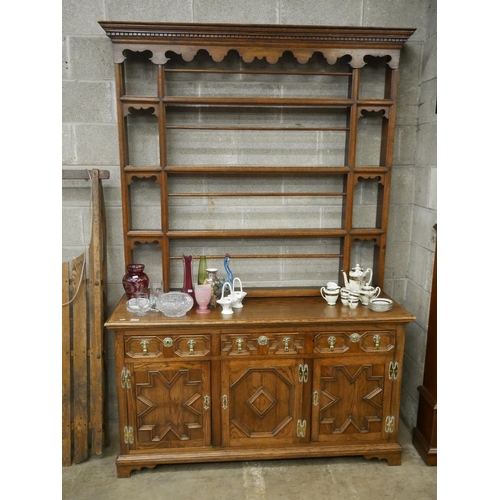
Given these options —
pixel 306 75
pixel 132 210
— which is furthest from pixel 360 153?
pixel 132 210

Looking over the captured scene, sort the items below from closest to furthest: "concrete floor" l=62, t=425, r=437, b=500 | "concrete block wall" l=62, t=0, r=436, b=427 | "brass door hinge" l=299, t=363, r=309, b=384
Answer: "concrete floor" l=62, t=425, r=437, b=500 < "brass door hinge" l=299, t=363, r=309, b=384 < "concrete block wall" l=62, t=0, r=436, b=427

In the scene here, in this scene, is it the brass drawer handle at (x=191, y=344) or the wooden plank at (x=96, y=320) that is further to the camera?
the wooden plank at (x=96, y=320)

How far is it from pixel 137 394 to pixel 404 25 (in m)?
2.58

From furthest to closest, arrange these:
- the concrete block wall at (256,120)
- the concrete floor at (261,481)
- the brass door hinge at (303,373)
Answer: the concrete block wall at (256,120)
the brass door hinge at (303,373)
the concrete floor at (261,481)

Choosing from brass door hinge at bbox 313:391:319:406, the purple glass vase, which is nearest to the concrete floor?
brass door hinge at bbox 313:391:319:406

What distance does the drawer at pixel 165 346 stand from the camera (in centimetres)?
235

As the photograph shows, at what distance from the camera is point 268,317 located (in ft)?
7.86

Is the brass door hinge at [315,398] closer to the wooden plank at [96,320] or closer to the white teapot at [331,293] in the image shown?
the white teapot at [331,293]

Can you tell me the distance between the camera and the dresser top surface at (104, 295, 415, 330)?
232 cm

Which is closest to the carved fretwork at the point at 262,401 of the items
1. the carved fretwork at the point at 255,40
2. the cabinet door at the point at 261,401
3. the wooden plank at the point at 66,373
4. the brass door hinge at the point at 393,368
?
the cabinet door at the point at 261,401

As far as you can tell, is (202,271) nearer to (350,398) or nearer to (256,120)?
(256,120)

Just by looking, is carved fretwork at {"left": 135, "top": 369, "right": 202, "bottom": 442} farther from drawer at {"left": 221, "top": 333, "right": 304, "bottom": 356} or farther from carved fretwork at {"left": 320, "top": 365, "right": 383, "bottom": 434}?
carved fretwork at {"left": 320, "top": 365, "right": 383, "bottom": 434}

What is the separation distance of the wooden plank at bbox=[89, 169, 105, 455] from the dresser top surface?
162 millimetres

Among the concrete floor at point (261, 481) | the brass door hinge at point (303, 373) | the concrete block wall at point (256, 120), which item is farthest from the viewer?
the concrete block wall at point (256, 120)
